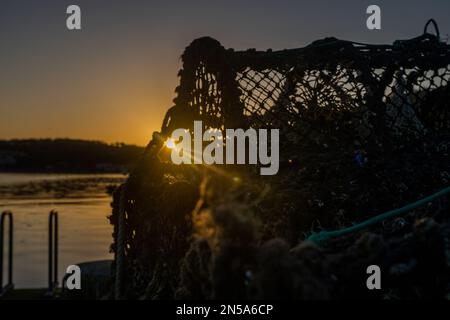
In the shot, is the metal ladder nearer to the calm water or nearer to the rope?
the rope

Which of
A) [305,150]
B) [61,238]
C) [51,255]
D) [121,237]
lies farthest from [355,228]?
[61,238]

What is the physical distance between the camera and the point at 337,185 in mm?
2875

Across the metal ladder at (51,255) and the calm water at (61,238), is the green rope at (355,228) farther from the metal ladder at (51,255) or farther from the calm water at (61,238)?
the calm water at (61,238)

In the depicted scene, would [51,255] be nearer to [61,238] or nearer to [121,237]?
[121,237]

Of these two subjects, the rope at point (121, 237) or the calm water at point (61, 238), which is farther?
the calm water at point (61, 238)

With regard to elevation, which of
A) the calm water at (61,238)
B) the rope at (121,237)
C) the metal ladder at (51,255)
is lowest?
the calm water at (61,238)

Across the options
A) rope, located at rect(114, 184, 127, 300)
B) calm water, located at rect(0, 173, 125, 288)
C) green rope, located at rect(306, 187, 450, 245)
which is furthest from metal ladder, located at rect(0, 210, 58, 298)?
calm water, located at rect(0, 173, 125, 288)

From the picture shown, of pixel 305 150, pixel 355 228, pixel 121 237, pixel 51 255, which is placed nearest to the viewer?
pixel 355 228

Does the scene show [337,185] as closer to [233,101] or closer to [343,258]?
[233,101]

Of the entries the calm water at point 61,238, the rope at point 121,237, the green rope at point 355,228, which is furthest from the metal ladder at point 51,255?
the calm water at point 61,238
